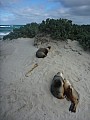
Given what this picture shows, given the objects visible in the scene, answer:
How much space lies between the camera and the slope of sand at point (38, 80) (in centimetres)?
743

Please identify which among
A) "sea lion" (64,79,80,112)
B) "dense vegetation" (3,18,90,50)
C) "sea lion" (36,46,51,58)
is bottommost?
"sea lion" (64,79,80,112)

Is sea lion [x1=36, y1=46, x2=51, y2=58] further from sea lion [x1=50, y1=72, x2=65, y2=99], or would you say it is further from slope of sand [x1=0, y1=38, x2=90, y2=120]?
sea lion [x1=50, y1=72, x2=65, y2=99]

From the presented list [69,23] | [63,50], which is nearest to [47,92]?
[63,50]

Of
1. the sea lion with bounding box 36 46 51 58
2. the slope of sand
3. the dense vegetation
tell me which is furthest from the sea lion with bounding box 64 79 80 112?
the dense vegetation

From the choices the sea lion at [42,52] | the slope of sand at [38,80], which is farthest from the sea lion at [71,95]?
the sea lion at [42,52]

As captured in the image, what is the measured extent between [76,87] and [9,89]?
2.37 m

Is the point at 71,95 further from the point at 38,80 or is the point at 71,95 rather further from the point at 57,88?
the point at 38,80

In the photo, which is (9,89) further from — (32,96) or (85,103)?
(85,103)

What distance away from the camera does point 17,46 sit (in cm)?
1127

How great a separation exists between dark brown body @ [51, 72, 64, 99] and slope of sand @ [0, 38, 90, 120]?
156 millimetres

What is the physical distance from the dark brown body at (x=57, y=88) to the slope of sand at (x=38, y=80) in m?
0.16

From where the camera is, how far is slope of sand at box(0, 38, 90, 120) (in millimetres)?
7426

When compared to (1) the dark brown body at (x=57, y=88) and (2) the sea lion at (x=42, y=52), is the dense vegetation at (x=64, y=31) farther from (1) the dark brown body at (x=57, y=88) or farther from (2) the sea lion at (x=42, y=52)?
(1) the dark brown body at (x=57, y=88)

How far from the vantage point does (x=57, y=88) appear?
7.84 meters
